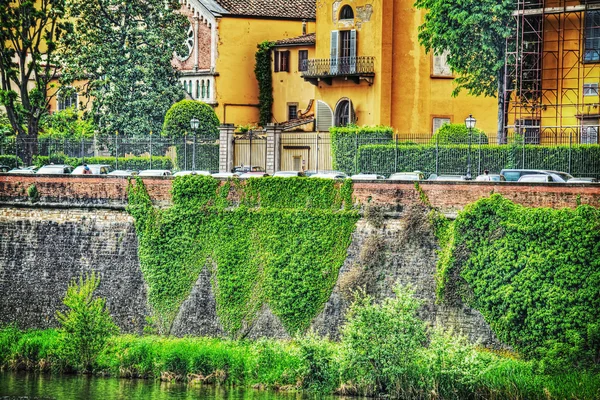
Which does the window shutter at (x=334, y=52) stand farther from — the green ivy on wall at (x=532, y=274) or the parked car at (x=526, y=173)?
the green ivy on wall at (x=532, y=274)

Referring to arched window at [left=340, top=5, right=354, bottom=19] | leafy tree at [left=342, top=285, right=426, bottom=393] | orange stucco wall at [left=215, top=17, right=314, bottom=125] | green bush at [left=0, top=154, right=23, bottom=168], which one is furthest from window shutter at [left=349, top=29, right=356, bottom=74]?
leafy tree at [left=342, top=285, right=426, bottom=393]

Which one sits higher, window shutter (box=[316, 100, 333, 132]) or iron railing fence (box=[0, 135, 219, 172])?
window shutter (box=[316, 100, 333, 132])

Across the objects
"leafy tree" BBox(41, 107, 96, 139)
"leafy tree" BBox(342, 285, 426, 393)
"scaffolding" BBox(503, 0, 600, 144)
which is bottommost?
"leafy tree" BBox(342, 285, 426, 393)

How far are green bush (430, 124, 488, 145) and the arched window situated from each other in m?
10.3

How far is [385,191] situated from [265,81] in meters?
27.7

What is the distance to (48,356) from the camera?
35.3 metres

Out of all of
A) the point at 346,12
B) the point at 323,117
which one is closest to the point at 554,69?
the point at 346,12

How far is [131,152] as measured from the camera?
4922 cm

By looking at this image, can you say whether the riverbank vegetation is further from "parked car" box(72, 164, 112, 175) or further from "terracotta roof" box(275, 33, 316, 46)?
"terracotta roof" box(275, 33, 316, 46)

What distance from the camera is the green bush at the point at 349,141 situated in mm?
45000

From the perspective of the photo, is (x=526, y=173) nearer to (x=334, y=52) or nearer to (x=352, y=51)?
(x=352, y=51)

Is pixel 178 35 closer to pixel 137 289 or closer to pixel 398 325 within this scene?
pixel 137 289

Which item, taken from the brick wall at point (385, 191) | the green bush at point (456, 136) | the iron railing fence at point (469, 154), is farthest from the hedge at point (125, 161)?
the green bush at point (456, 136)

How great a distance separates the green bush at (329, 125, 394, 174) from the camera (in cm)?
4500
